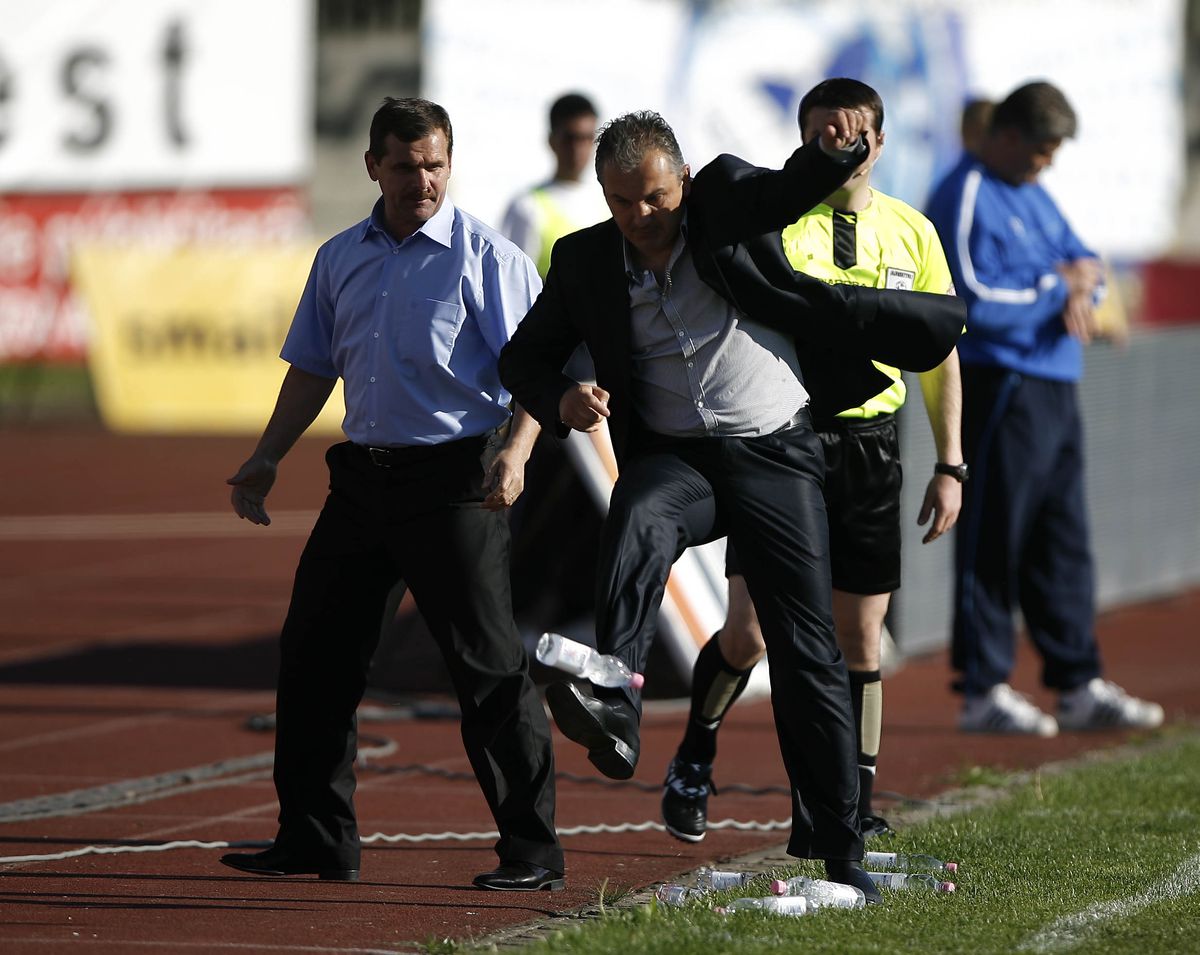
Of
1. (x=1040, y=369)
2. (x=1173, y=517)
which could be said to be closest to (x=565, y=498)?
(x=1040, y=369)

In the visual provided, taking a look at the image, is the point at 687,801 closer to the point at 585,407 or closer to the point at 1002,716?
the point at 585,407

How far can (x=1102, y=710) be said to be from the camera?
30.3ft

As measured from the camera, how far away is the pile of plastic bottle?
541 centimetres

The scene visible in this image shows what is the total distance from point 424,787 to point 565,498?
7.39ft

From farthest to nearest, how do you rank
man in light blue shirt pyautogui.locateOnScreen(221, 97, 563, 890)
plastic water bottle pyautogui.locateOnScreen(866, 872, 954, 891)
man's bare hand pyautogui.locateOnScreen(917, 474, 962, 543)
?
1. man's bare hand pyautogui.locateOnScreen(917, 474, 962, 543)
2. man in light blue shirt pyautogui.locateOnScreen(221, 97, 563, 890)
3. plastic water bottle pyautogui.locateOnScreen(866, 872, 954, 891)

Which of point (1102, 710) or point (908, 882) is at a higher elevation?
point (908, 882)

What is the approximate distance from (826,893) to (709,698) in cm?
136

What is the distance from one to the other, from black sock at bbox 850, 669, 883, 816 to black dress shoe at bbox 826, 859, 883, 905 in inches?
40.8

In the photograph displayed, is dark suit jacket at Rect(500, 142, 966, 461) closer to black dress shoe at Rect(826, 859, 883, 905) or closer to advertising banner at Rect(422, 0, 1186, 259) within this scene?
black dress shoe at Rect(826, 859, 883, 905)

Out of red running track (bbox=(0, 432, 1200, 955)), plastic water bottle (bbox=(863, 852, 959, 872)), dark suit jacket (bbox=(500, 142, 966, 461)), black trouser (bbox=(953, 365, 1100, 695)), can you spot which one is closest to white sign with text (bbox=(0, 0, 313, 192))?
red running track (bbox=(0, 432, 1200, 955))

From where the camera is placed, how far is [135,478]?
858 inches

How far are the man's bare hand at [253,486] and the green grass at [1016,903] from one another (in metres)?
1.55

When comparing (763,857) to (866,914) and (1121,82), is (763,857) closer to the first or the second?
(866,914)

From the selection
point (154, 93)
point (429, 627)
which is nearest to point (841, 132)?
point (429, 627)
